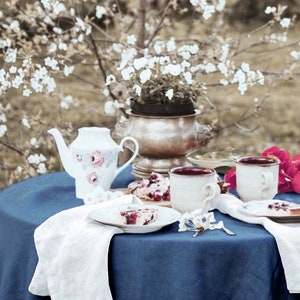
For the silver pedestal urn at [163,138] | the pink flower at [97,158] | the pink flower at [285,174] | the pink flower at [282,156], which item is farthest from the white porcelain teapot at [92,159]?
the pink flower at [282,156]

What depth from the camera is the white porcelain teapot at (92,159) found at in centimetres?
219

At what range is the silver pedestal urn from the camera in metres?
2.31

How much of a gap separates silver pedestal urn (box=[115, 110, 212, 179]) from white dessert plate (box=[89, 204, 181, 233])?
374mm

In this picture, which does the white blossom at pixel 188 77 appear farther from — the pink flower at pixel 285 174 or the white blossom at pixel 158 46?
the white blossom at pixel 158 46

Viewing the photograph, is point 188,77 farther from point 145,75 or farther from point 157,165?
point 157,165

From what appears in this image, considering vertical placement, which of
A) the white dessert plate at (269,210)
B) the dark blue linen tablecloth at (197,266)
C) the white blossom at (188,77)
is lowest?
the dark blue linen tablecloth at (197,266)

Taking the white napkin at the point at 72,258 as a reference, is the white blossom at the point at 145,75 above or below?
above

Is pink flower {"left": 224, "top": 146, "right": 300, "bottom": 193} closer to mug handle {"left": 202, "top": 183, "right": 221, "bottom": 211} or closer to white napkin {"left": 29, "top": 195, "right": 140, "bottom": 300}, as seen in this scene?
mug handle {"left": 202, "top": 183, "right": 221, "bottom": 211}

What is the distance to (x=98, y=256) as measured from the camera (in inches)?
70.7

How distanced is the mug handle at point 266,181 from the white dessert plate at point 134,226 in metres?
0.29

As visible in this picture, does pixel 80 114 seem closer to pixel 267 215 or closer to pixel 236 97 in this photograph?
pixel 236 97

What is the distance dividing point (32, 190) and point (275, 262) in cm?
82

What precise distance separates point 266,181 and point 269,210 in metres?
0.17

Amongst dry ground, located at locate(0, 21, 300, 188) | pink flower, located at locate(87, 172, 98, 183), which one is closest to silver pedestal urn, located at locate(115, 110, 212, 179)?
pink flower, located at locate(87, 172, 98, 183)
